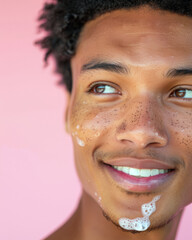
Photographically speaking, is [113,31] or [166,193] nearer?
[166,193]

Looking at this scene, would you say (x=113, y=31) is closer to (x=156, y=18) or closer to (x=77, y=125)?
(x=156, y=18)

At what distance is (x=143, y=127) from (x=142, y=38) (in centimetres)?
35

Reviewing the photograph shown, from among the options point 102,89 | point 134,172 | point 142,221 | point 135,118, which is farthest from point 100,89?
point 142,221

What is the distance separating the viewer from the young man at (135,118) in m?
1.49

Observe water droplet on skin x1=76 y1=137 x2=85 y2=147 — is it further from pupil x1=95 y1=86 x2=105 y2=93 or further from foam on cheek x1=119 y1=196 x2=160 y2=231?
foam on cheek x1=119 y1=196 x2=160 y2=231

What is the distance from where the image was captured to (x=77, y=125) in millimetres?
1679

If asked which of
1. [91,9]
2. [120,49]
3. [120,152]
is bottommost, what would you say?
[120,152]

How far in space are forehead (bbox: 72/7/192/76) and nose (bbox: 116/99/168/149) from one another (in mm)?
160

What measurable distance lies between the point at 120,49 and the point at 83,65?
18 centimetres

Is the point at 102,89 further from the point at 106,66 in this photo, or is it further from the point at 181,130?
the point at 181,130

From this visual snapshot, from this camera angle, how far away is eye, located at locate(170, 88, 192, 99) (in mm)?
1566

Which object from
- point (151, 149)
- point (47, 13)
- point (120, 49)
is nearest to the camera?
point (151, 149)

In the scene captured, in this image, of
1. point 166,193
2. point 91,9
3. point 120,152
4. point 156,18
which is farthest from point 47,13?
point 166,193

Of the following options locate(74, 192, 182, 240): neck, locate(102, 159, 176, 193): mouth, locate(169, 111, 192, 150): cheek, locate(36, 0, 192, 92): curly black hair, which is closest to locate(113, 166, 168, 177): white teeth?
locate(102, 159, 176, 193): mouth
